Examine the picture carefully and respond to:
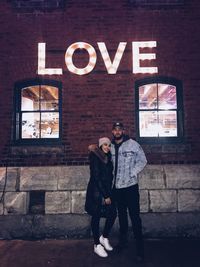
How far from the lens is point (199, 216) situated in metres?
6.20

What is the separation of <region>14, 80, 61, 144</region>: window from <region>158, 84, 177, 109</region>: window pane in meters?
2.21

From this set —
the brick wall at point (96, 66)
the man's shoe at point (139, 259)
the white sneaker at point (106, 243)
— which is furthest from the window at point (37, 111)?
the man's shoe at point (139, 259)

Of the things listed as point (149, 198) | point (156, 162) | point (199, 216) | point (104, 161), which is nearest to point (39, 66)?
point (104, 161)

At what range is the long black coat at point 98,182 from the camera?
4.96 metres

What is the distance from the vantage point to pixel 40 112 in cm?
672

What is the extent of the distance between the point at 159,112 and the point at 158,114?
0.05 meters

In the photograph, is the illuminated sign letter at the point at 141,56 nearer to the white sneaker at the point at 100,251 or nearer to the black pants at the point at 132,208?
the black pants at the point at 132,208

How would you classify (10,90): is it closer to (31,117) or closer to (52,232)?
(31,117)

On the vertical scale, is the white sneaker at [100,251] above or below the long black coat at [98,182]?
below

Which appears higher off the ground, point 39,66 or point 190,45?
point 190,45

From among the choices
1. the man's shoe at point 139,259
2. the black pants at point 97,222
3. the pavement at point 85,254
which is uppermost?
the black pants at point 97,222

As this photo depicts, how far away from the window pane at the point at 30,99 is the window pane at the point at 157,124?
7.58 ft

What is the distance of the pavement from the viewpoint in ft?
15.8

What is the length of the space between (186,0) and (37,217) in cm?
563
